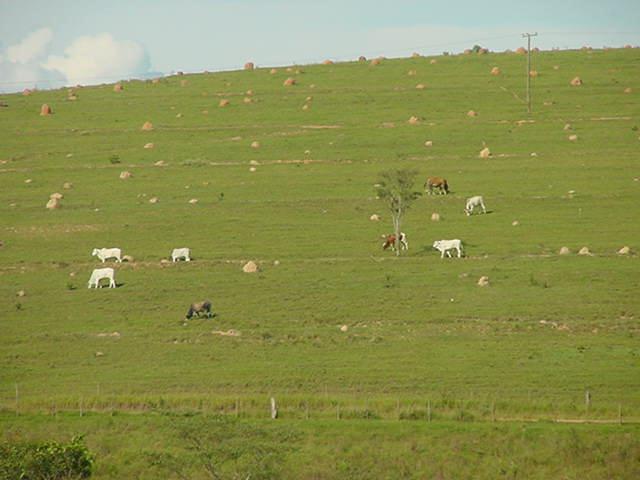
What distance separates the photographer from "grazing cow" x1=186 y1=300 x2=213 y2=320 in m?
51.4

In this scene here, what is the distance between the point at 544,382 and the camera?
42.8 meters

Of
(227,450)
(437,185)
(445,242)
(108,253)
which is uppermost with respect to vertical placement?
(437,185)

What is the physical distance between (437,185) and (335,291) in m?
23.6

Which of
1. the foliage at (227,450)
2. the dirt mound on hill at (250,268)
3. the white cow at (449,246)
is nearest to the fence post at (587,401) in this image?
the foliage at (227,450)

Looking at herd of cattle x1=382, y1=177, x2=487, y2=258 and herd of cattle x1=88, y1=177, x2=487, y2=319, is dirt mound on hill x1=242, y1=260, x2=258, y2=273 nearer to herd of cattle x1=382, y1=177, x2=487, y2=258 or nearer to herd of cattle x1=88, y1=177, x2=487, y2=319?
herd of cattle x1=88, y1=177, x2=487, y2=319

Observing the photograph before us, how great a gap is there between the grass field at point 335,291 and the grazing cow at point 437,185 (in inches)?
45.6

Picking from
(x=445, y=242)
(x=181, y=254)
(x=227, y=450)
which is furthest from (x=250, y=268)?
(x=227, y=450)

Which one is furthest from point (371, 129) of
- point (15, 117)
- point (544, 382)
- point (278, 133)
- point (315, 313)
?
point (544, 382)

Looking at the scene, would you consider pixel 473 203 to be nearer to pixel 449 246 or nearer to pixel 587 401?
pixel 449 246

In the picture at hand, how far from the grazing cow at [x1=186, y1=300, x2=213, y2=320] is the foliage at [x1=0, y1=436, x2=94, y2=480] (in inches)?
520

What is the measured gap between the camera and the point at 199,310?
51.5m

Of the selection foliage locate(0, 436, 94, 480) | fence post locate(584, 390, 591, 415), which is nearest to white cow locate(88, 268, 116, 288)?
foliage locate(0, 436, 94, 480)

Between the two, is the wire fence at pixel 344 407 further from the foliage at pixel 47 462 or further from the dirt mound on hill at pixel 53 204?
the dirt mound on hill at pixel 53 204

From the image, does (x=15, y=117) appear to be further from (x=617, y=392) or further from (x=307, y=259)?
(x=617, y=392)
